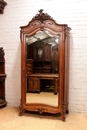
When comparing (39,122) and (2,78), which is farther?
(2,78)

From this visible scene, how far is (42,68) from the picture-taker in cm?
274

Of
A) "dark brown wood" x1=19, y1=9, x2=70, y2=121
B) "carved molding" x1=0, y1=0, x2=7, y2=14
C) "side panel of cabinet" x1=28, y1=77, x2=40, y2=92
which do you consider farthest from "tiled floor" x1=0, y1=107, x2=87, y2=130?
"carved molding" x1=0, y1=0, x2=7, y2=14

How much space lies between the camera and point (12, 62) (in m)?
3.24

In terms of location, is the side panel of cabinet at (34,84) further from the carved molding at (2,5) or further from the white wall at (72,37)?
the carved molding at (2,5)

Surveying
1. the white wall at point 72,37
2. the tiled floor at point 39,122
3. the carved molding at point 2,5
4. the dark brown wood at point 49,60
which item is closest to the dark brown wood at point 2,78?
the white wall at point 72,37

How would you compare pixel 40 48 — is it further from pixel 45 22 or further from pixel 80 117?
pixel 80 117

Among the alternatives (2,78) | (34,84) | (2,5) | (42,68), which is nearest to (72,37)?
(42,68)

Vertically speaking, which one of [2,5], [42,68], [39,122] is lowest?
[39,122]

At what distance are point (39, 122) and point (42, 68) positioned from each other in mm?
871

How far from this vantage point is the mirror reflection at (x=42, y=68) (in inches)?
104

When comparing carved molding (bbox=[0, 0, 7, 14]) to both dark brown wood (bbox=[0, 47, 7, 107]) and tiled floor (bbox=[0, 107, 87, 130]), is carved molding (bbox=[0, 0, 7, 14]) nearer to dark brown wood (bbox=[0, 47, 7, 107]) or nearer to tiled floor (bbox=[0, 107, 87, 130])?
dark brown wood (bbox=[0, 47, 7, 107])

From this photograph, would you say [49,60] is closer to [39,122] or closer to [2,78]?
[39,122]

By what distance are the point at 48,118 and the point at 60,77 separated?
73 centimetres

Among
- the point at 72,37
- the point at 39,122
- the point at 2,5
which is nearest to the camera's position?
the point at 39,122
